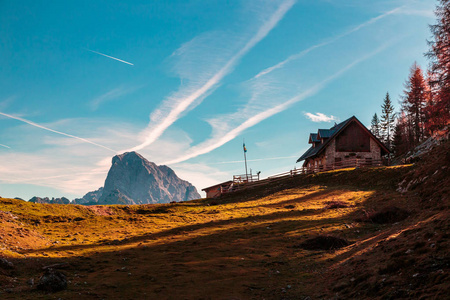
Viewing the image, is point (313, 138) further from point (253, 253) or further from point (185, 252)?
point (185, 252)

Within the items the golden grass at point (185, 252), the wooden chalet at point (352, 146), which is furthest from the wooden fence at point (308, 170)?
the golden grass at point (185, 252)

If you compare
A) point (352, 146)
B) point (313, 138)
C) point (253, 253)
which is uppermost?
point (313, 138)

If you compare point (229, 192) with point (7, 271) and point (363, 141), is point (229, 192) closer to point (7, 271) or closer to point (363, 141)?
point (363, 141)

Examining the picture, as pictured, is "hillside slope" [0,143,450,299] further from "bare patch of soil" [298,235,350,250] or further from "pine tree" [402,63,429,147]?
"pine tree" [402,63,429,147]

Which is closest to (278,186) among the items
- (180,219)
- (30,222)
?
(180,219)

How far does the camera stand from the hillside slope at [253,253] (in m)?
7.94

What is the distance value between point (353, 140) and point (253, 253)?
1739 inches

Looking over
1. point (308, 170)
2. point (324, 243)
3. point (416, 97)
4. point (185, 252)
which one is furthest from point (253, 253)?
point (416, 97)

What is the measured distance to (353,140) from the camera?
168 feet

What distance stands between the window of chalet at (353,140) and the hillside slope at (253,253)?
89.1 ft

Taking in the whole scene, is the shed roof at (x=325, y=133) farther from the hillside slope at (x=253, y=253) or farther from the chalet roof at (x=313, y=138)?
the hillside slope at (x=253, y=253)

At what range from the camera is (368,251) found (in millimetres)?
10250

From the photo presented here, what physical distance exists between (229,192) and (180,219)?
24.8 meters

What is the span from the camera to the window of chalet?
51031mm
